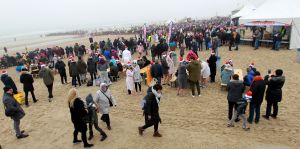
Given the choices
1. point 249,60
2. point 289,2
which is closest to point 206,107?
point 249,60

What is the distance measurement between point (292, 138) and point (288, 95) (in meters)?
3.17

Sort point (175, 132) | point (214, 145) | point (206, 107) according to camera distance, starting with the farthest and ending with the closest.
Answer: point (206, 107)
point (175, 132)
point (214, 145)

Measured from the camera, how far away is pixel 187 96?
916 cm

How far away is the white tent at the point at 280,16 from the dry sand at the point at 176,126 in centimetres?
652

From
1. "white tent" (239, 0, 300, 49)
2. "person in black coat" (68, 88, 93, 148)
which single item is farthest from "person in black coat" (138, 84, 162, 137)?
"white tent" (239, 0, 300, 49)

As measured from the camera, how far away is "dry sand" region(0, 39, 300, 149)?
19.4 ft

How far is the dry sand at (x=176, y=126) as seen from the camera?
5.93 meters

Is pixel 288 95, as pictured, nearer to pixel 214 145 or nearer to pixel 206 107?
pixel 206 107

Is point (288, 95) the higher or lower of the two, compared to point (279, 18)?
lower

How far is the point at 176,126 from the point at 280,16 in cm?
1319

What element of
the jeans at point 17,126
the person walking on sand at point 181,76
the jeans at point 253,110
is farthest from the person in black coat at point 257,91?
the jeans at point 17,126

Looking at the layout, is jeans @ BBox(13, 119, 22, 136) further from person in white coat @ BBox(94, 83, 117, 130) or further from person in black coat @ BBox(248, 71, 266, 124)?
person in black coat @ BBox(248, 71, 266, 124)

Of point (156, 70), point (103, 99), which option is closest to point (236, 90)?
point (103, 99)

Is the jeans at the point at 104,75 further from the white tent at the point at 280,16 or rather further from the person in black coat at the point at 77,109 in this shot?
the white tent at the point at 280,16
